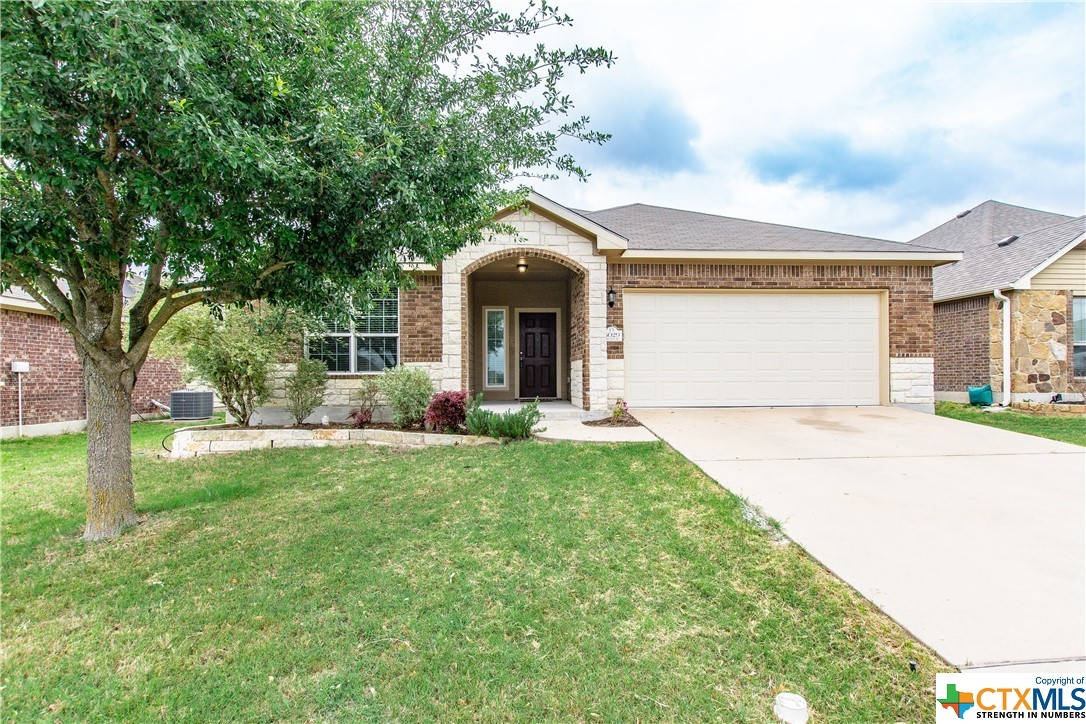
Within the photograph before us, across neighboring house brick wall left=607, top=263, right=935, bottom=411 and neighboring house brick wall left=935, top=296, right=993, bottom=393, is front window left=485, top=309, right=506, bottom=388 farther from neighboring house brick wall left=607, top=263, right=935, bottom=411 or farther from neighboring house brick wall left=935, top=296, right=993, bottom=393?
neighboring house brick wall left=935, top=296, right=993, bottom=393

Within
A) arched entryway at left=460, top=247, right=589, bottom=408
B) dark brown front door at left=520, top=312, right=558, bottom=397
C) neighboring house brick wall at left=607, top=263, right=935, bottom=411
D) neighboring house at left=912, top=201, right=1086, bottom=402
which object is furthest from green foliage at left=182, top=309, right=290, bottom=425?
neighboring house at left=912, top=201, right=1086, bottom=402

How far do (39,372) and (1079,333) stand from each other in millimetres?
23674

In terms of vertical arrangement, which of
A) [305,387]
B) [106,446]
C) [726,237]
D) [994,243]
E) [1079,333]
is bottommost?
[106,446]

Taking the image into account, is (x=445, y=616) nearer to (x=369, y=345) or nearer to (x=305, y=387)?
(x=305, y=387)

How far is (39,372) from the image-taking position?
10.0 meters

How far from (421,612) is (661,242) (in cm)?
843

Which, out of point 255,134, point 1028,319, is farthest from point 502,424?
point 1028,319

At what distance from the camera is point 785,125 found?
607 inches

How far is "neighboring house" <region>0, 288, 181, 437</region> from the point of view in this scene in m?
9.32

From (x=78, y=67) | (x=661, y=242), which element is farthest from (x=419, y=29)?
(x=661, y=242)

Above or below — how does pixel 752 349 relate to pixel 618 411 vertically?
above

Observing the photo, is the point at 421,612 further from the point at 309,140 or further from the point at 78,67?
the point at 78,67

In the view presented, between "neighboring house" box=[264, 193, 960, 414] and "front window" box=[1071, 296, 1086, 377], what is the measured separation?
5.28 metres

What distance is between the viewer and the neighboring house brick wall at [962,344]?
→ 462 inches
